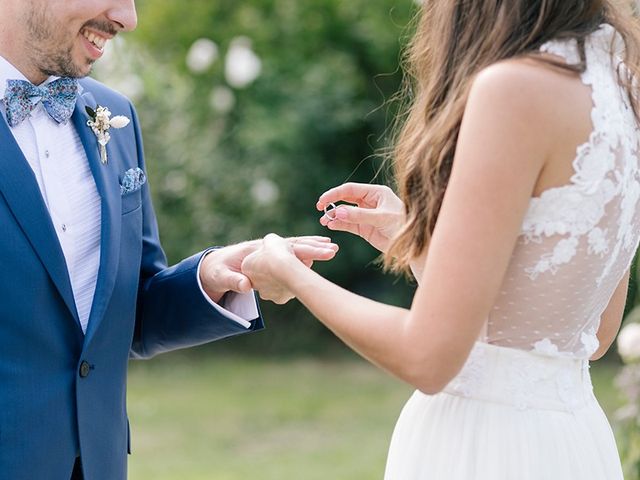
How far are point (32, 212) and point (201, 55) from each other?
21.8ft

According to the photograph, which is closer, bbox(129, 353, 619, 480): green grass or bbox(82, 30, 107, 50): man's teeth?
bbox(82, 30, 107, 50): man's teeth

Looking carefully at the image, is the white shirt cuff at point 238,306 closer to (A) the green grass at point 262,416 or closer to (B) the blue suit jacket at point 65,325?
(B) the blue suit jacket at point 65,325

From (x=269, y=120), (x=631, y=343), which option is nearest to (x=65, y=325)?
(x=631, y=343)

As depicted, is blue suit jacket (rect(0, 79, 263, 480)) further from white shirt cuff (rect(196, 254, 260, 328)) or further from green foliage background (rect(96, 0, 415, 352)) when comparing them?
green foliage background (rect(96, 0, 415, 352))

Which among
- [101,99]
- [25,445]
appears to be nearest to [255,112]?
[101,99]

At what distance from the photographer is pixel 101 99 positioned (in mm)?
2916

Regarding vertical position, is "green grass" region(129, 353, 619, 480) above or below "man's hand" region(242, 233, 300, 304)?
below

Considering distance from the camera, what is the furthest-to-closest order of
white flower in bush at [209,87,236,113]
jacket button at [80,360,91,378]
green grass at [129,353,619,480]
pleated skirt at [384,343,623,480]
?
1. white flower in bush at [209,87,236,113]
2. green grass at [129,353,619,480]
3. jacket button at [80,360,91,378]
4. pleated skirt at [384,343,623,480]

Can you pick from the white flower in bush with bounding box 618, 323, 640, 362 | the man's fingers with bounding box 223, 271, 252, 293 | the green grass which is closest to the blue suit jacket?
the man's fingers with bounding box 223, 271, 252, 293

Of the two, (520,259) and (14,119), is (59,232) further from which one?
(520,259)

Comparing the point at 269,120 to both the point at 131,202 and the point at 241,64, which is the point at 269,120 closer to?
the point at 241,64

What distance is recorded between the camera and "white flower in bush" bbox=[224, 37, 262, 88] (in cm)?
877

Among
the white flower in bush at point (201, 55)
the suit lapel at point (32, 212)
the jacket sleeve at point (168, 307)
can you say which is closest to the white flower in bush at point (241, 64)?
the white flower in bush at point (201, 55)

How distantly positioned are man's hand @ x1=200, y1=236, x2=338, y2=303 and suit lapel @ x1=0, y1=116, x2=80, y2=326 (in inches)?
→ 16.7
